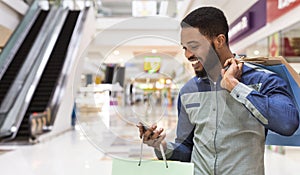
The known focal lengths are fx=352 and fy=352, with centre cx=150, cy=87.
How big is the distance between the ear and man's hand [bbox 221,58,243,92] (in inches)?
1.8

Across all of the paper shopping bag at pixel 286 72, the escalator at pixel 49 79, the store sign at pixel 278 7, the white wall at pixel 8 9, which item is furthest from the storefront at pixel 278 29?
the escalator at pixel 49 79

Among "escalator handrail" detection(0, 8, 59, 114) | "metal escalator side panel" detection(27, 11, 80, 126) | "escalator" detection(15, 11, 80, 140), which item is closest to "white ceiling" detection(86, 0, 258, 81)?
"escalator" detection(15, 11, 80, 140)

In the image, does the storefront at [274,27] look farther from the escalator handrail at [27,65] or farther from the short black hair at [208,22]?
the escalator handrail at [27,65]

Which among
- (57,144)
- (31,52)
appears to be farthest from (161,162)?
(31,52)

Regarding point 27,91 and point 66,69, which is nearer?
point 27,91

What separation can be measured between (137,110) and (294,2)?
12.2 ft

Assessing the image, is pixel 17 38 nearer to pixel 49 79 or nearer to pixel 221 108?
pixel 49 79

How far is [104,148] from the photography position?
0.92 m

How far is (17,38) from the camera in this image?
8.99 metres

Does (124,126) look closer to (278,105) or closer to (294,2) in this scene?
(278,105)

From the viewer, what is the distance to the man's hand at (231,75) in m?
0.88

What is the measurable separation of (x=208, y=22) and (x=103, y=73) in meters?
0.33

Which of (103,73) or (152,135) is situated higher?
(103,73)


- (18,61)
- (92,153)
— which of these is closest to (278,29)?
(92,153)
